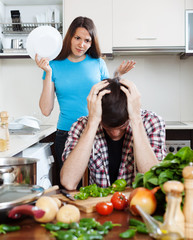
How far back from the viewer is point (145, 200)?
2.93ft

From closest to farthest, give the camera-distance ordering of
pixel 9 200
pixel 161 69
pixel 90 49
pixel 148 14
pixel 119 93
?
pixel 9 200 < pixel 119 93 < pixel 90 49 < pixel 148 14 < pixel 161 69

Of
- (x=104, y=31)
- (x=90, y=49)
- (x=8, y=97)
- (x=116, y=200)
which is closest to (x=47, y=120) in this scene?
(x=8, y=97)

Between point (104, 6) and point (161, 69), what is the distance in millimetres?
856

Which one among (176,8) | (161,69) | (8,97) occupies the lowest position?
(8,97)

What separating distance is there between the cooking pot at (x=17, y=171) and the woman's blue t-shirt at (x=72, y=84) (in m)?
1.24

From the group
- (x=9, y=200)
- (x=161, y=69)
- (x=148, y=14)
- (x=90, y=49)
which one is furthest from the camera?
(x=161, y=69)

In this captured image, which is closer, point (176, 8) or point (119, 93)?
point (119, 93)

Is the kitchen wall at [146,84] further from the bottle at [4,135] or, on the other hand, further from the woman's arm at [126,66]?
the bottle at [4,135]

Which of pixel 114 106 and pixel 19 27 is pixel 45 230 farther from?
pixel 19 27

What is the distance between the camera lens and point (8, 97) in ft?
11.6

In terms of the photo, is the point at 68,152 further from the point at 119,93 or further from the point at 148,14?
the point at 148,14

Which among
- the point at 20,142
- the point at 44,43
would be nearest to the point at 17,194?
the point at 20,142

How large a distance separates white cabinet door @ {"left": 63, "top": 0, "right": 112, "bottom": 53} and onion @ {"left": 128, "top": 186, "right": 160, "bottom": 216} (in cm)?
232

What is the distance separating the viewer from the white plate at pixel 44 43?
2348 millimetres
